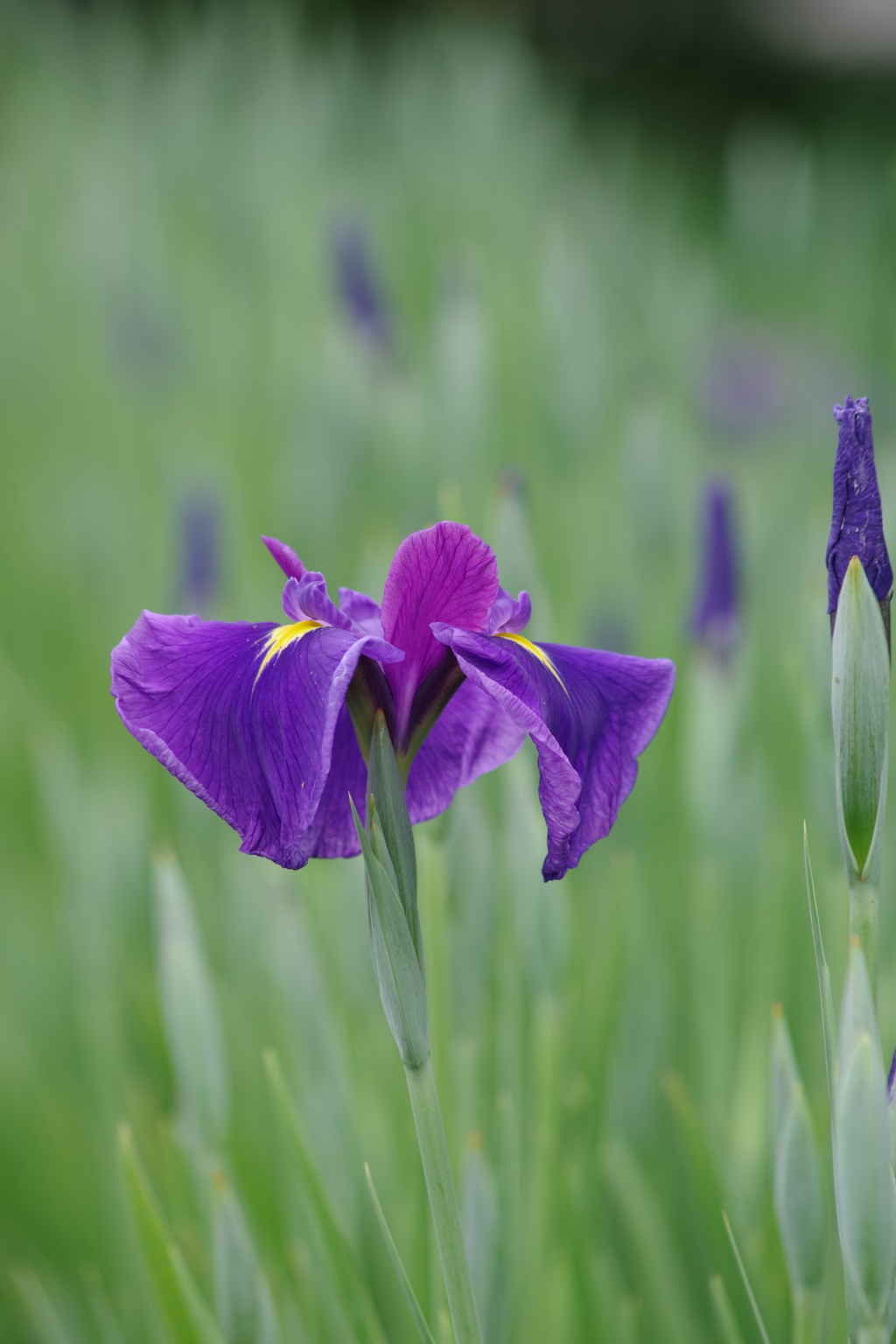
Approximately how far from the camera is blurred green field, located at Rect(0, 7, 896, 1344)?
0.74 metres

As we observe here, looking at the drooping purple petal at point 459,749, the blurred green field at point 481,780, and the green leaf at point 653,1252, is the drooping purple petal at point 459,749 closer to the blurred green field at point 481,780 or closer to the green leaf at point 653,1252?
the blurred green field at point 481,780

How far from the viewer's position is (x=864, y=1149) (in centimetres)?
40

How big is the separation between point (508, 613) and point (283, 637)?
0.09m

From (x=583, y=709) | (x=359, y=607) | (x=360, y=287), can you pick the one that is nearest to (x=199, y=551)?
(x=360, y=287)

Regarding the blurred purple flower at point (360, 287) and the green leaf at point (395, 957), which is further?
the blurred purple flower at point (360, 287)

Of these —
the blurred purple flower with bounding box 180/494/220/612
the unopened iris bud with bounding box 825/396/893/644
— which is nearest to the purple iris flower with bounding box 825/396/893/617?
the unopened iris bud with bounding box 825/396/893/644

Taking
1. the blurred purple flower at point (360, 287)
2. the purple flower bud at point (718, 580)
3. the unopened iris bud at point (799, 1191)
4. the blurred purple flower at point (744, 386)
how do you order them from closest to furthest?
1. the unopened iris bud at point (799, 1191)
2. the purple flower bud at point (718, 580)
3. the blurred purple flower at point (360, 287)
4. the blurred purple flower at point (744, 386)

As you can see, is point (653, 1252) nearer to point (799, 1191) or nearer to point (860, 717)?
point (799, 1191)

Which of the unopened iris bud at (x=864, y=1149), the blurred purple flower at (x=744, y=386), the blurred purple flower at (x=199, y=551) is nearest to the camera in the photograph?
the unopened iris bud at (x=864, y=1149)

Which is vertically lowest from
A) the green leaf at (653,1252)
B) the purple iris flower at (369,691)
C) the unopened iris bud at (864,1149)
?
the green leaf at (653,1252)

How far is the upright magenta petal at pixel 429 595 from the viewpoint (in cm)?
44

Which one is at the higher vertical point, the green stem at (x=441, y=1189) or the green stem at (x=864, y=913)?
the green stem at (x=864, y=913)

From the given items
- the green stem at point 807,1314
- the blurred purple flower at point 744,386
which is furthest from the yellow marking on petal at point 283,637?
the blurred purple flower at point 744,386

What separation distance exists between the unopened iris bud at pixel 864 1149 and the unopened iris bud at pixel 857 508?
0.47 ft
